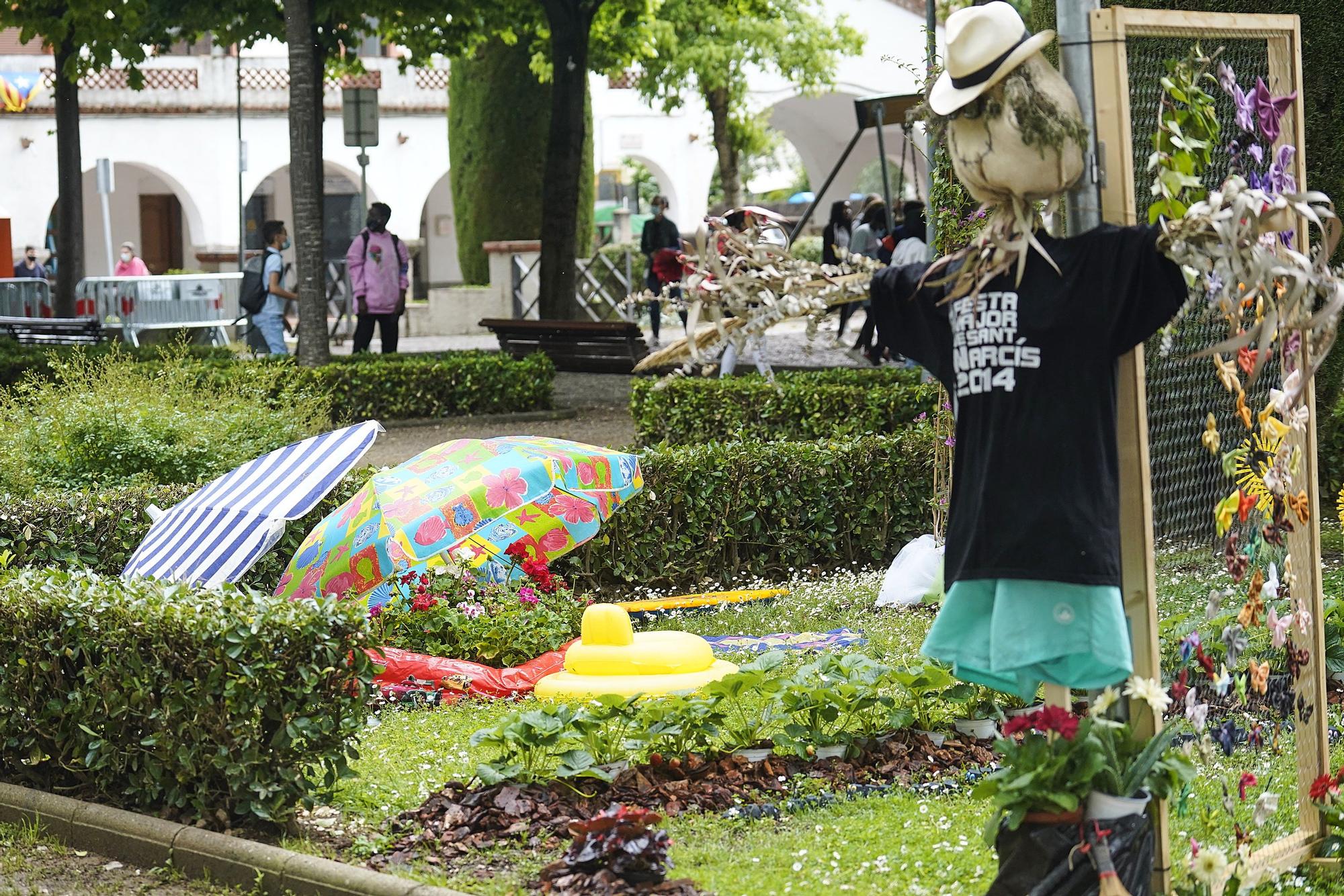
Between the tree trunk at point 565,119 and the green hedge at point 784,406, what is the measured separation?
8.04 meters

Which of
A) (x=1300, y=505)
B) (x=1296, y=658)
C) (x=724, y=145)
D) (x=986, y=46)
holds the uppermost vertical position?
A: (x=724, y=145)

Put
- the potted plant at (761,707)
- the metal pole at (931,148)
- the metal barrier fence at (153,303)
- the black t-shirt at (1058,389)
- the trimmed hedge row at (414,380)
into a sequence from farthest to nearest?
the metal barrier fence at (153,303) < the trimmed hedge row at (414,380) < the metal pole at (931,148) < the potted plant at (761,707) < the black t-shirt at (1058,389)

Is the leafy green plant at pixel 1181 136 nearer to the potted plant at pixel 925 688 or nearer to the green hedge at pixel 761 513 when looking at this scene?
the potted plant at pixel 925 688

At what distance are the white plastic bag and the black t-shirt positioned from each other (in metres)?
4.55

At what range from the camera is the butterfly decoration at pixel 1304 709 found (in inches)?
180

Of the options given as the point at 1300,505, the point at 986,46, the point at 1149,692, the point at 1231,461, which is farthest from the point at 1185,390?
the point at 986,46

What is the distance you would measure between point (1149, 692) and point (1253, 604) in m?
0.53

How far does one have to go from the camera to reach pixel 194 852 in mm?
5137

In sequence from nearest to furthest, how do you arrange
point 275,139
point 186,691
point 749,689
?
point 186,691, point 749,689, point 275,139

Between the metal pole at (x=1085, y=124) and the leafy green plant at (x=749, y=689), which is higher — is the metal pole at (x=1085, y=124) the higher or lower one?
the higher one

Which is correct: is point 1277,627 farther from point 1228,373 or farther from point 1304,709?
point 1228,373

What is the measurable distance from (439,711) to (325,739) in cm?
150

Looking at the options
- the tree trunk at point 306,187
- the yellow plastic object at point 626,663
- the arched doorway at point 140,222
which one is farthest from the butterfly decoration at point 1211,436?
the arched doorway at point 140,222

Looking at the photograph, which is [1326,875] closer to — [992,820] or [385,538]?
[992,820]
